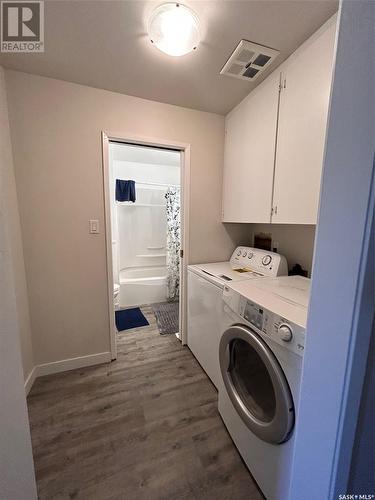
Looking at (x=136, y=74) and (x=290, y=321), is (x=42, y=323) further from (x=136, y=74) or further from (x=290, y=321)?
(x=136, y=74)

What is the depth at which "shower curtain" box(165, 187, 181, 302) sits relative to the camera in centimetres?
337

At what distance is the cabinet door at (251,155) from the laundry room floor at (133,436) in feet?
4.95

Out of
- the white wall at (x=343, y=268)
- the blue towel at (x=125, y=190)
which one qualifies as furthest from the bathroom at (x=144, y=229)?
the white wall at (x=343, y=268)

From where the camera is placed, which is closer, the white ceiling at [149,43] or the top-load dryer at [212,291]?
the white ceiling at [149,43]

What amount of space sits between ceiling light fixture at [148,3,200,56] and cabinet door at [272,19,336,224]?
2.06ft

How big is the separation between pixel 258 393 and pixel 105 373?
1.37 meters

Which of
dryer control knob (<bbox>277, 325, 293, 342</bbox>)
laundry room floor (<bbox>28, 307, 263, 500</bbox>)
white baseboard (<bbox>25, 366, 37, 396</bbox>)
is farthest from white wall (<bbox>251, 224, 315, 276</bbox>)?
white baseboard (<bbox>25, 366, 37, 396</bbox>)

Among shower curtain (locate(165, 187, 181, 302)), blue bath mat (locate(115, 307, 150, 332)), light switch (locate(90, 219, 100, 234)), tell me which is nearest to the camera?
Answer: light switch (locate(90, 219, 100, 234))

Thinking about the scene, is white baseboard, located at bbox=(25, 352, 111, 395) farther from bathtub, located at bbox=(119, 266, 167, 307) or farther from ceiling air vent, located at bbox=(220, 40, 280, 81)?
ceiling air vent, located at bbox=(220, 40, 280, 81)

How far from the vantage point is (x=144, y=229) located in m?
3.80

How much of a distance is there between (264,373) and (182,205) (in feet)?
5.07

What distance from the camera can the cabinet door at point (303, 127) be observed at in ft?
3.61

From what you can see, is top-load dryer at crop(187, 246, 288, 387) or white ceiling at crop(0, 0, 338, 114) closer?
white ceiling at crop(0, 0, 338, 114)

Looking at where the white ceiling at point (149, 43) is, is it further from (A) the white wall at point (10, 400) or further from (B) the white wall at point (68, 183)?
(A) the white wall at point (10, 400)
